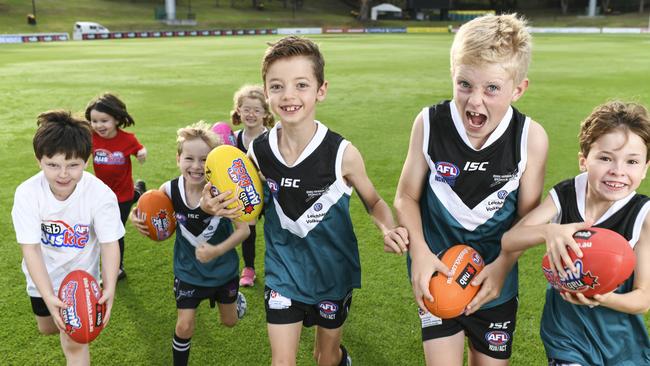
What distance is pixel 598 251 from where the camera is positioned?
2377 millimetres

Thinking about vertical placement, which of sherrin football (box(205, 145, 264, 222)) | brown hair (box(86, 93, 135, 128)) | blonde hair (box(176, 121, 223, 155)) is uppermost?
brown hair (box(86, 93, 135, 128))

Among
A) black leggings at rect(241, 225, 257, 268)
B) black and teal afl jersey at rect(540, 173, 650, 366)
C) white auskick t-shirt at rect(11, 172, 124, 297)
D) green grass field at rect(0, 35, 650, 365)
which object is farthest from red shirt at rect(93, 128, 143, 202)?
black and teal afl jersey at rect(540, 173, 650, 366)

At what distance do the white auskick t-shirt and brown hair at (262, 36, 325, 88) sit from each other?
1242 mm

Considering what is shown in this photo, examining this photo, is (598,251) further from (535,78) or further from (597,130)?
(535,78)

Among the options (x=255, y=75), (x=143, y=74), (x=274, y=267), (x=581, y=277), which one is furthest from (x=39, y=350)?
(x=143, y=74)

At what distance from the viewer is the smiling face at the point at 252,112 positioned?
503 centimetres

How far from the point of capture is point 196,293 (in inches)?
145

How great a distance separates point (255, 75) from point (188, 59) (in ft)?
27.5

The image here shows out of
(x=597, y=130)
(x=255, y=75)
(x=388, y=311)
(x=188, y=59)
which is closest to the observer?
(x=597, y=130)

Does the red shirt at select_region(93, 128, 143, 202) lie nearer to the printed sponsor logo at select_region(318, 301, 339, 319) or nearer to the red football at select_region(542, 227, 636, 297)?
the printed sponsor logo at select_region(318, 301, 339, 319)

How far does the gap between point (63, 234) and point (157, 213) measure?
2.28ft

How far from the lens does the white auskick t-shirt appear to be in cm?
304

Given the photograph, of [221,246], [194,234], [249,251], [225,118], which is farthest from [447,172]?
[225,118]

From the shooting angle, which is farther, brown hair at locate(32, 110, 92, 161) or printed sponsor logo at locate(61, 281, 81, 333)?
brown hair at locate(32, 110, 92, 161)
